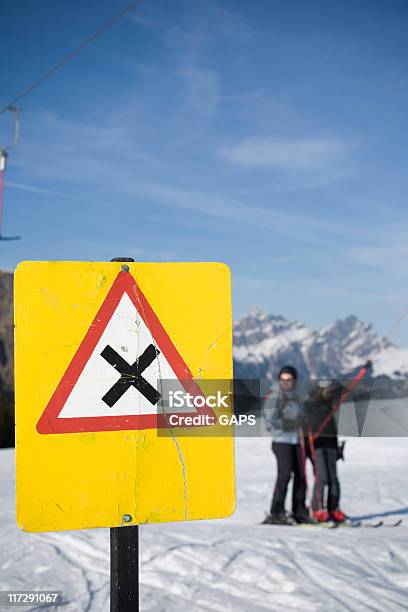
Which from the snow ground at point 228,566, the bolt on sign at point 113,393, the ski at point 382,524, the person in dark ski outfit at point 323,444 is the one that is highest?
the bolt on sign at point 113,393

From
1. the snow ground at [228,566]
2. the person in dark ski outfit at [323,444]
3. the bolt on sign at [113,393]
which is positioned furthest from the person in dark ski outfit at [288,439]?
the bolt on sign at [113,393]

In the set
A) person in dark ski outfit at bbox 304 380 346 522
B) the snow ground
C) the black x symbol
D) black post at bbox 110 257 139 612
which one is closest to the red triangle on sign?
the black x symbol

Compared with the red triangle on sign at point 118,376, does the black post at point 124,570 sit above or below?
below

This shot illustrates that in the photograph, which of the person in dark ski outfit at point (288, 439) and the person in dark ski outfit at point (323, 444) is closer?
the person in dark ski outfit at point (288, 439)

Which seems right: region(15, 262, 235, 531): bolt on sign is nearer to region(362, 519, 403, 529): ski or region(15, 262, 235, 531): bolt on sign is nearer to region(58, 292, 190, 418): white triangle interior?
region(58, 292, 190, 418): white triangle interior

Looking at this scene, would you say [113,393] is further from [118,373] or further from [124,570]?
[124,570]

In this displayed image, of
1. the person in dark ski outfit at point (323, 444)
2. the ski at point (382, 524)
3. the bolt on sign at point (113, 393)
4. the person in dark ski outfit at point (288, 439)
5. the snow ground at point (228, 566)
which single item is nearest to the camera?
the bolt on sign at point (113, 393)

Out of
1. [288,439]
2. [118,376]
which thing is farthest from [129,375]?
[288,439]

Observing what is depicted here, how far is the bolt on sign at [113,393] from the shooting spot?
187 centimetres

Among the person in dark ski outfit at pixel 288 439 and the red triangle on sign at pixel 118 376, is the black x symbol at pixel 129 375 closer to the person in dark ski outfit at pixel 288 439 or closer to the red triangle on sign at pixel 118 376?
the red triangle on sign at pixel 118 376

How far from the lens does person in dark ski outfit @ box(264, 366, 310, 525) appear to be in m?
6.89

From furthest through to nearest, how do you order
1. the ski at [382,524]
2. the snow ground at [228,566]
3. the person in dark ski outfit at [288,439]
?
the person in dark ski outfit at [288,439]
the ski at [382,524]
the snow ground at [228,566]

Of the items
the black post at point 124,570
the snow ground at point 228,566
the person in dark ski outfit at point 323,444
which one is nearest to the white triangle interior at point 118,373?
the black post at point 124,570

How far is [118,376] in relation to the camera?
194 cm
